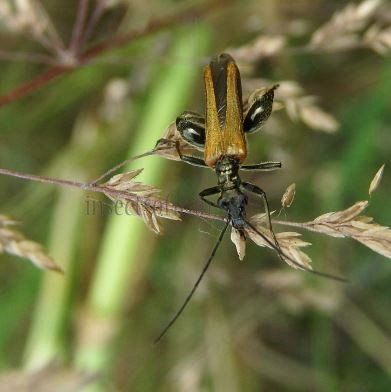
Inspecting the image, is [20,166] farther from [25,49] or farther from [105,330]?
[105,330]

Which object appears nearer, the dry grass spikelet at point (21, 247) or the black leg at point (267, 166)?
the dry grass spikelet at point (21, 247)

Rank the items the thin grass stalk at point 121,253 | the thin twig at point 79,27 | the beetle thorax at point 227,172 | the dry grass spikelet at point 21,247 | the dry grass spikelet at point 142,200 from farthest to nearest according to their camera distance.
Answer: the thin grass stalk at point 121,253 → the beetle thorax at point 227,172 → the thin twig at point 79,27 → the dry grass spikelet at point 21,247 → the dry grass spikelet at point 142,200

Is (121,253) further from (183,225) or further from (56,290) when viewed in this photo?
(183,225)

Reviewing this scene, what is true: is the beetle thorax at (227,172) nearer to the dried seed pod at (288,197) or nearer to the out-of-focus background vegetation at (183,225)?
the out-of-focus background vegetation at (183,225)

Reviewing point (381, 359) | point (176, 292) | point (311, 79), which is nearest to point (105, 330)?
point (176, 292)

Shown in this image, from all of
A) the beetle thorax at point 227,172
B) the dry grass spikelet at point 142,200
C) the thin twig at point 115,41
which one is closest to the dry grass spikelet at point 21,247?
the dry grass spikelet at point 142,200

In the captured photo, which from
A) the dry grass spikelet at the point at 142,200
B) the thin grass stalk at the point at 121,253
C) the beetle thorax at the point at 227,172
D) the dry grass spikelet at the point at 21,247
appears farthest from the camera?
the thin grass stalk at the point at 121,253

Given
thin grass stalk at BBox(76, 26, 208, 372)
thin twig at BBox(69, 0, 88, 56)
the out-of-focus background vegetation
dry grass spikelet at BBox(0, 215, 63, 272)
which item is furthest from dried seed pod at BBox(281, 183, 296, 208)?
thin grass stalk at BBox(76, 26, 208, 372)
